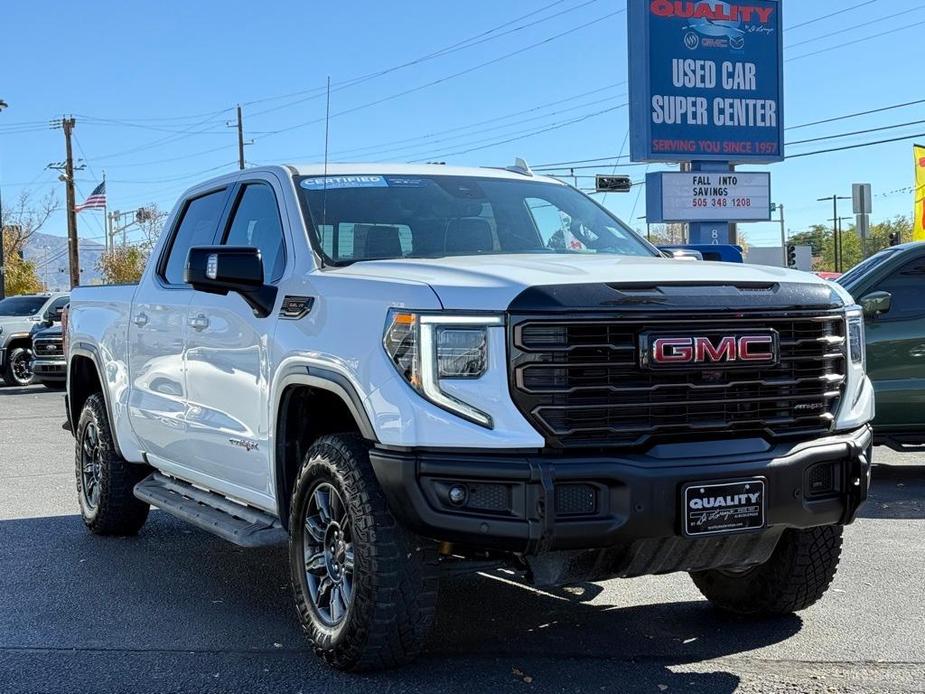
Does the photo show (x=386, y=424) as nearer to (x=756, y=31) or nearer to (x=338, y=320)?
(x=338, y=320)

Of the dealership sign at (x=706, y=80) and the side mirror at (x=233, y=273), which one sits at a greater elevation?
the dealership sign at (x=706, y=80)

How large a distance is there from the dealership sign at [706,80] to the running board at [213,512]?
56.7 ft

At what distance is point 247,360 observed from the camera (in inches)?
200

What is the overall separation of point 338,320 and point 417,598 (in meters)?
1.07

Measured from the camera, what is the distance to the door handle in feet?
18.1

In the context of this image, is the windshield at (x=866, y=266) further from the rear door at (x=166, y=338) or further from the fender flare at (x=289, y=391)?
the fender flare at (x=289, y=391)

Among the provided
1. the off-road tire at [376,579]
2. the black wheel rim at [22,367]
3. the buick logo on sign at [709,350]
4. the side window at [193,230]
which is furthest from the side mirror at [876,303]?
the black wheel rim at [22,367]

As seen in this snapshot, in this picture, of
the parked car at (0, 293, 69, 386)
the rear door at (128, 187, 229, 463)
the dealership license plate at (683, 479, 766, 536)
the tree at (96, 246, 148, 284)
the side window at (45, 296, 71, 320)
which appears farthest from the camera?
the tree at (96, 246, 148, 284)

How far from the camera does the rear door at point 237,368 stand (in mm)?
4992

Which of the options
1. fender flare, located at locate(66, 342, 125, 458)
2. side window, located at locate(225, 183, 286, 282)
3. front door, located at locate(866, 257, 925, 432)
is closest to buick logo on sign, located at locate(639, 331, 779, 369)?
side window, located at locate(225, 183, 286, 282)

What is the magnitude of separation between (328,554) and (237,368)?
3.55 feet

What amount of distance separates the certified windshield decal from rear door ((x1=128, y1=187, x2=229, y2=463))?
0.84 m

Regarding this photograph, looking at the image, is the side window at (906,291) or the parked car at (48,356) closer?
the side window at (906,291)

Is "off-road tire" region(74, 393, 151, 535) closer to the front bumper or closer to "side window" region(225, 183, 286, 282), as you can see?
"side window" region(225, 183, 286, 282)
